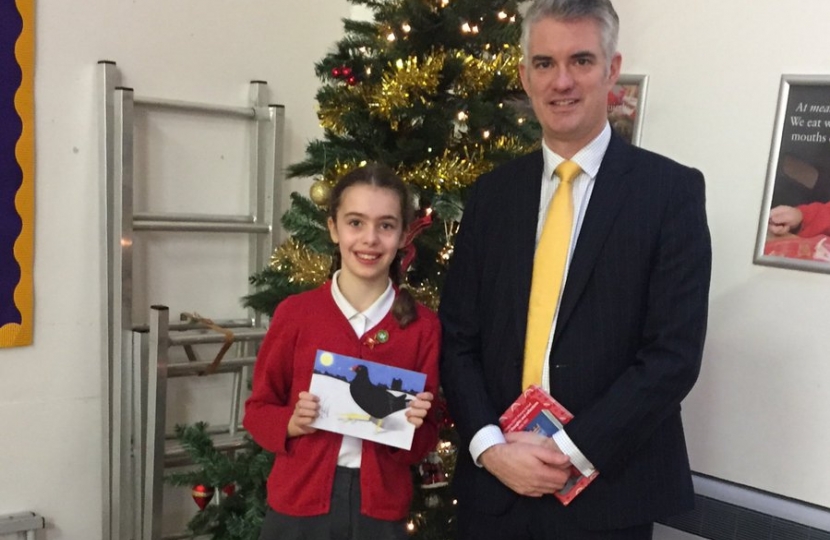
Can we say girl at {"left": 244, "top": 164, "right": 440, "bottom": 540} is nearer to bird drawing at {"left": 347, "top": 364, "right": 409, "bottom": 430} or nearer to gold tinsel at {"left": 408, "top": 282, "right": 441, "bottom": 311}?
bird drawing at {"left": 347, "top": 364, "right": 409, "bottom": 430}

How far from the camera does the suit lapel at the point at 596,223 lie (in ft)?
4.61

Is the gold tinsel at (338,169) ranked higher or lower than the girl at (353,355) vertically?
higher

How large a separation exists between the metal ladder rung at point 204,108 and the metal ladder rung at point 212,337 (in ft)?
2.71

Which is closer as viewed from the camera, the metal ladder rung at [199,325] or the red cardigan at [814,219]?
the red cardigan at [814,219]

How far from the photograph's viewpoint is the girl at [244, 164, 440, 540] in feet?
4.91

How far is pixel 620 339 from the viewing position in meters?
1.40

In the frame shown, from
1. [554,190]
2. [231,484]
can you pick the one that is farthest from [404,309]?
[231,484]

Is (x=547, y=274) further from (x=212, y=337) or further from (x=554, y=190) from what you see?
(x=212, y=337)

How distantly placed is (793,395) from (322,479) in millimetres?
1345

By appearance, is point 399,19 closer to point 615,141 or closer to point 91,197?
point 615,141

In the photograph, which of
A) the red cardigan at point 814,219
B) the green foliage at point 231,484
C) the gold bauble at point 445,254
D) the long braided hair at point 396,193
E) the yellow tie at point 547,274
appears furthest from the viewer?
the green foliage at point 231,484

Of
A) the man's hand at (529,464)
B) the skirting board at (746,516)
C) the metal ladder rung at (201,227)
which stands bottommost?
the skirting board at (746,516)

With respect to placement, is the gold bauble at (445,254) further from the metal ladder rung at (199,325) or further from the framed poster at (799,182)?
the metal ladder rung at (199,325)

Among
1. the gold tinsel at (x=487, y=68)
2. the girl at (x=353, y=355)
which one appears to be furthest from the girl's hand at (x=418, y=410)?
the gold tinsel at (x=487, y=68)
